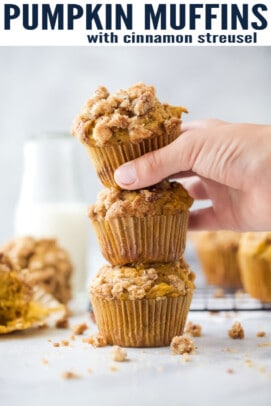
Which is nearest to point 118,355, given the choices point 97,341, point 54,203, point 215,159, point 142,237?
point 97,341

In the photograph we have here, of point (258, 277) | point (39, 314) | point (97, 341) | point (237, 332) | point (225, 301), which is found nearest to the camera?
point (97, 341)

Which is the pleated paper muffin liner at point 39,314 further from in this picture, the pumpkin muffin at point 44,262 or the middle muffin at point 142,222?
the middle muffin at point 142,222

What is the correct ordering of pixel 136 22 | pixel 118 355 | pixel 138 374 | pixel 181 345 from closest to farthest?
1. pixel 138 374
2. pixel 118 355
3. pixel 181 345
4. pixel 136 22

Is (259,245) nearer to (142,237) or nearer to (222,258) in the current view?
(222,258)

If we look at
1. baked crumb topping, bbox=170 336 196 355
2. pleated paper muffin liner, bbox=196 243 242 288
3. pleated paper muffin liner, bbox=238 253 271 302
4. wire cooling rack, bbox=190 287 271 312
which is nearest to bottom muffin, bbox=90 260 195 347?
baked crumb topping, bbox=170 336 196 355

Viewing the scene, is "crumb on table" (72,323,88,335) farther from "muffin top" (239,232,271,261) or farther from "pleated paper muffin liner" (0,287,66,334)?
"muffin top" (239,232,271,261)

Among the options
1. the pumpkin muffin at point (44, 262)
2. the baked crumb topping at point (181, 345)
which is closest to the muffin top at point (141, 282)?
the baked crumb topping at point (181, 345)
